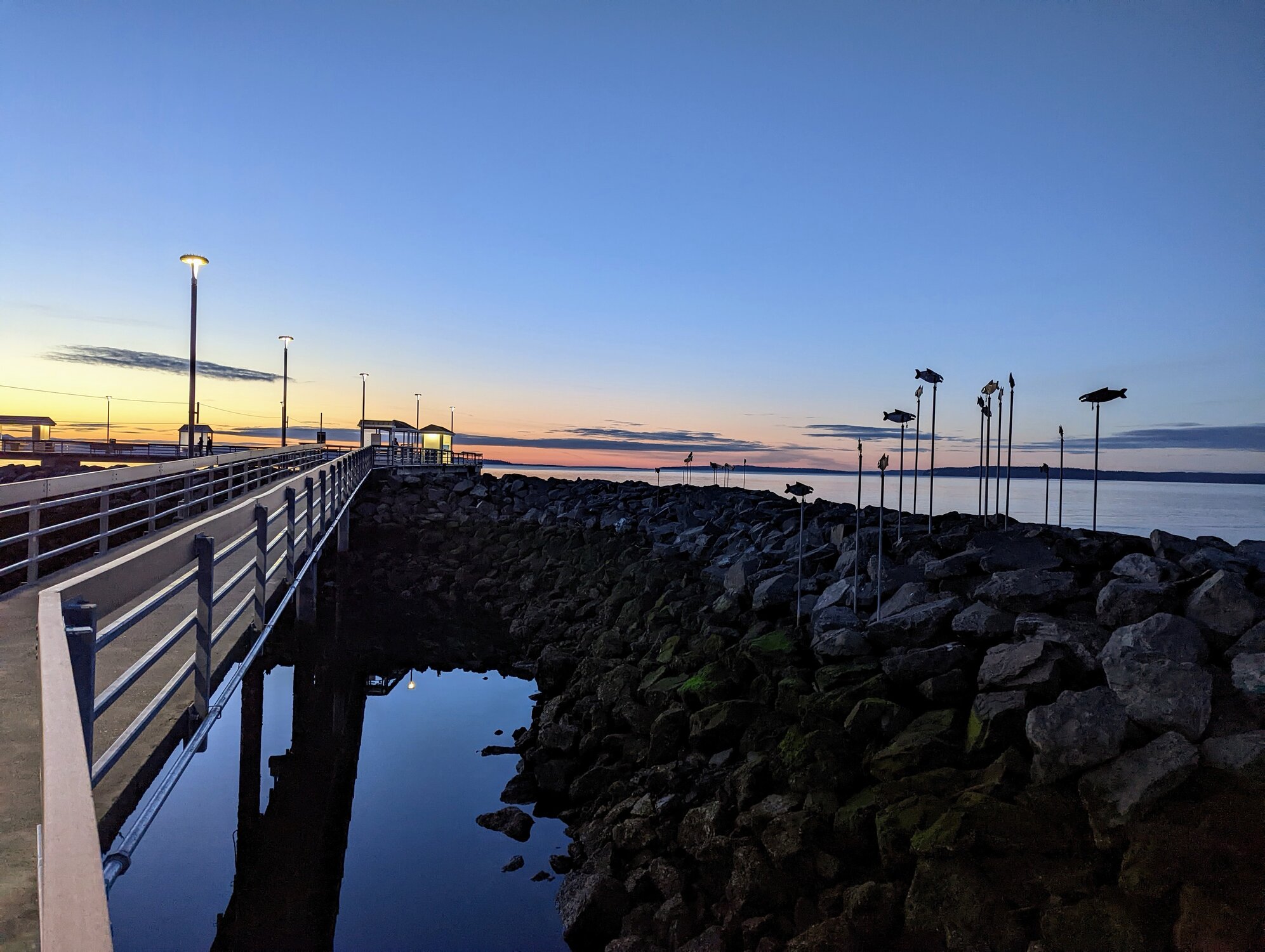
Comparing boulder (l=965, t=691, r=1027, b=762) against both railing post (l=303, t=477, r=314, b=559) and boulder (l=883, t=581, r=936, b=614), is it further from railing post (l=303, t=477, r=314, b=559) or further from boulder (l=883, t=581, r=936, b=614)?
railing post (l=303, t=477, r=314, b=559)

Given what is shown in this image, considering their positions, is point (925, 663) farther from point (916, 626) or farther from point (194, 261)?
point (194, 261)

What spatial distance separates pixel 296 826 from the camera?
913 centimetres

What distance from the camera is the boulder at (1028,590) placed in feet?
26.7

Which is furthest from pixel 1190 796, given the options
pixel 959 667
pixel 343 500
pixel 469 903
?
pixel 343 500

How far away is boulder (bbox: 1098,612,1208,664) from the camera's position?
6.47 meters

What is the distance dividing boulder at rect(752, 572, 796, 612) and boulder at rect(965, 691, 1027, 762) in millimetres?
4549

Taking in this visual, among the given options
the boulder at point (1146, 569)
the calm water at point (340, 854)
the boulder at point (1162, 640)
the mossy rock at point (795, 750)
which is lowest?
the calm water at point (340, 854)

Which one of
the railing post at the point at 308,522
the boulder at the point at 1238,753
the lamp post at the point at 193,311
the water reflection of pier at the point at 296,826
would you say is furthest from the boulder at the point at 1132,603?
the lamp post at the point at 193,311

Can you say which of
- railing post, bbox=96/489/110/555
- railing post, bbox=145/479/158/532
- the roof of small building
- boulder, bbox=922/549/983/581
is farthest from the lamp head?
the roof of small building

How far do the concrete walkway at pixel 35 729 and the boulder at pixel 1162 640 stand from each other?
6747mm

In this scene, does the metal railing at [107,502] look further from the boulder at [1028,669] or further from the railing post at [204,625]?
the boulder at [1028,669]

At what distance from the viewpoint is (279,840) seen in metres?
8.70

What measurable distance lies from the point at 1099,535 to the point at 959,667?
598cm

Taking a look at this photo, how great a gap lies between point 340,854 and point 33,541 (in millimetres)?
4539
